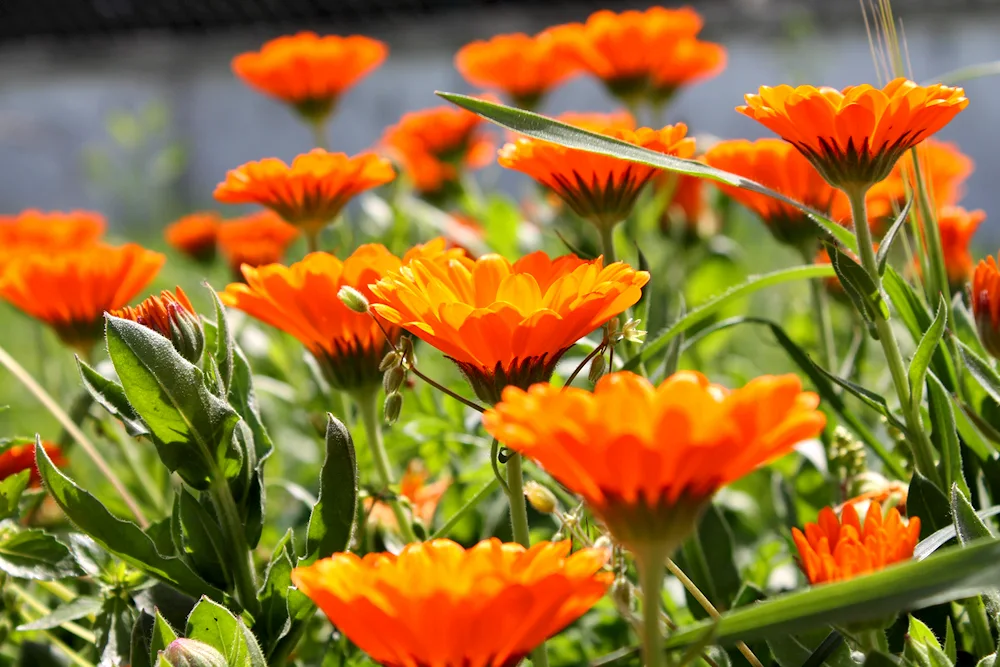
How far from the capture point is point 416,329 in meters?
0.44

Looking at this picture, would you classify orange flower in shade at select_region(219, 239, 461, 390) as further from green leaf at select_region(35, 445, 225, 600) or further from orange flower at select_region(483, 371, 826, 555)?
orange flower at select_region(483, 371, 826, 555)

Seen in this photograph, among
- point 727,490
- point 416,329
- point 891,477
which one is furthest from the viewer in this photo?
point 727,490

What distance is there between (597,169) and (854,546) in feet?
0.81

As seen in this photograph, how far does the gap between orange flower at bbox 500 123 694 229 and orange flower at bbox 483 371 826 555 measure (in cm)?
27

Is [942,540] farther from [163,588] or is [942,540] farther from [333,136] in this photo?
[333,136]

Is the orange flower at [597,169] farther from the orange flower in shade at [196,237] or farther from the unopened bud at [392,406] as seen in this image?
the orange flower in shade at [196,237]

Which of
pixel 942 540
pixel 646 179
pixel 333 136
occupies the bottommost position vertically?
pixel 333 136

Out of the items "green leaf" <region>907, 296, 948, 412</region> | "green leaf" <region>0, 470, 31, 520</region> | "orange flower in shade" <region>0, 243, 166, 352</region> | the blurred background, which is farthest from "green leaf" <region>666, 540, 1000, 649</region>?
the blurred background

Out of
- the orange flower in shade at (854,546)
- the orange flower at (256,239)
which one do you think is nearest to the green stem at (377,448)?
the orange flower in shade at (854,546)

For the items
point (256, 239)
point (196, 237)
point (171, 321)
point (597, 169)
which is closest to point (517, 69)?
point (256, 239)

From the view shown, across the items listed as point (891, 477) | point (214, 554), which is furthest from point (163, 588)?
point (891, 477)

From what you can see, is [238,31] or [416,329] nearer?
[416,329]

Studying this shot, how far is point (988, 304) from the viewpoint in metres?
0.59

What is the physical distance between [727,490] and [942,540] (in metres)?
0.60
